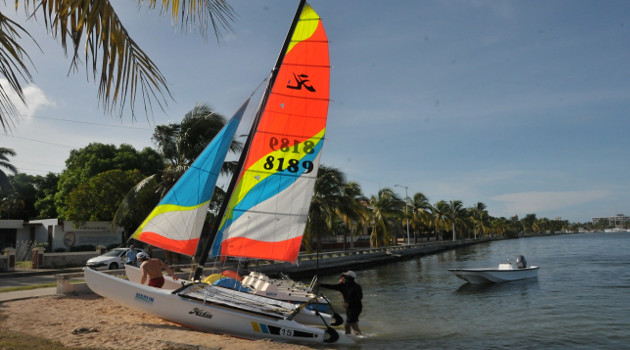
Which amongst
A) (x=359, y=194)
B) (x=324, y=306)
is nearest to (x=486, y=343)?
(x=324, y=306)

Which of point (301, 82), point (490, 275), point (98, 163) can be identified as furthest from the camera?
point (98, 163)

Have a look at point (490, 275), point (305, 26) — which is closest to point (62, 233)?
point (305, 26)

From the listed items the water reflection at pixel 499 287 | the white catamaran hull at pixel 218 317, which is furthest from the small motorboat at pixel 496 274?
the white catamaran hull at pixel 218 317

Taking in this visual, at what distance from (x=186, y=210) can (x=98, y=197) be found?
28.0 m

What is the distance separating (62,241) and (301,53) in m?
33.0

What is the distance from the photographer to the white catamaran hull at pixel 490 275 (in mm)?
28594

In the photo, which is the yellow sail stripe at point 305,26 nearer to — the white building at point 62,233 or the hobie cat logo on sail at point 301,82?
the hobie cat logo on sail at point 301,82

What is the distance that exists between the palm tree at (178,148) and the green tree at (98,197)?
41.5 ft

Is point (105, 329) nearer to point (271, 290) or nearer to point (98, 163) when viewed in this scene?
point (271, 290)

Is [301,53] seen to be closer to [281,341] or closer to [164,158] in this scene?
[281,341]

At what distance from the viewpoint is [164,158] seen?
28.8 metres

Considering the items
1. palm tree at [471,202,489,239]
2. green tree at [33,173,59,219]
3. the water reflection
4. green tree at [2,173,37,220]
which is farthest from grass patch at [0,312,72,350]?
palm tree at [471,202,489,239]

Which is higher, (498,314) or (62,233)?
(62,233)

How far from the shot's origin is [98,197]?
126ft
